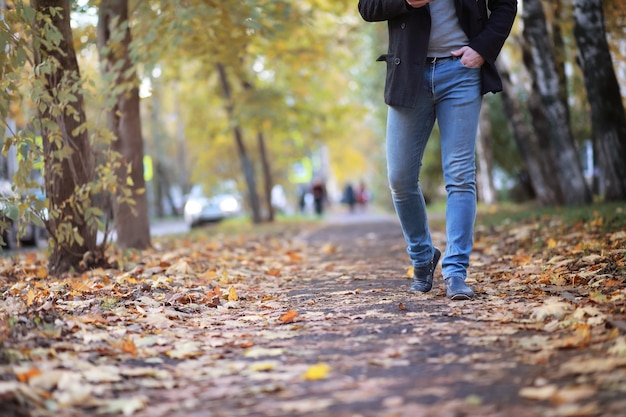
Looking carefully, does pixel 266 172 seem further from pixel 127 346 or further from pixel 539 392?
pixel 539 392

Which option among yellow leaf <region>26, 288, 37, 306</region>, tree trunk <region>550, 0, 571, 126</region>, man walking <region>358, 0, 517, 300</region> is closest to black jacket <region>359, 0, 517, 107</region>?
man walking <region>358, 0, 517, 300</region>

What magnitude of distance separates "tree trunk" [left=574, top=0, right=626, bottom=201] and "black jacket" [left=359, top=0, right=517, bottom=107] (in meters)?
6.71

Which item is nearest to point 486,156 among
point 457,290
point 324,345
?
point 457,290

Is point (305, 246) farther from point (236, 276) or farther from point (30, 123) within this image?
point (30, 123)

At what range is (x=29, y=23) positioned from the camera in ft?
19.8

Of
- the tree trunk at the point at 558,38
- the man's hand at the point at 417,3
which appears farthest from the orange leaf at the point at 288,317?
the tree trunk at the point at 558,38

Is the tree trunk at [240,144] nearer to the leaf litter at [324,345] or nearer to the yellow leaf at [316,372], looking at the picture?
the leaf litter at [324,345]

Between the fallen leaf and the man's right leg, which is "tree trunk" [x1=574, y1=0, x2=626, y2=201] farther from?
the fallen leaf

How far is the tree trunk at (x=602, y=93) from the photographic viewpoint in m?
10.9

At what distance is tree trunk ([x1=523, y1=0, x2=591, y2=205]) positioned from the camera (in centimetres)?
1283

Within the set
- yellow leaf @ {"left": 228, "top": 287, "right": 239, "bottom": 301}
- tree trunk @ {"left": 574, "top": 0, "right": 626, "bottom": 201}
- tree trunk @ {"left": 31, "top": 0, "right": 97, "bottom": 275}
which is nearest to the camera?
yellow leaf @ {"left": 228, "top": 287, "right": 239, "bottom": 301}

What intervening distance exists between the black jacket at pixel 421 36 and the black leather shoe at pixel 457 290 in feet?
3.69

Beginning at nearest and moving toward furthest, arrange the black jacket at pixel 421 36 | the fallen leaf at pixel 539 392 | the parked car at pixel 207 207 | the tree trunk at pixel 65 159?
the fallen leaf at pixel 539 392, the black jacket at pixel 421 36, the tree trunk at pixel 65 159, the parked car at pixel 207 207

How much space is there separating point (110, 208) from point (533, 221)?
604 centimetres
